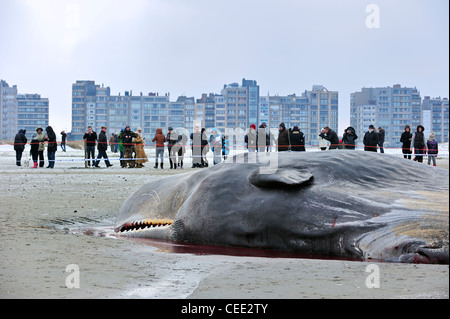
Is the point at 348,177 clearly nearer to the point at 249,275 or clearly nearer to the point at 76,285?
the point at 249,275

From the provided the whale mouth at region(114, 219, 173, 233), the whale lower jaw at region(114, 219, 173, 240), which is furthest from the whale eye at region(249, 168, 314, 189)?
the whale mouth at region(114, 219, 173, 233)

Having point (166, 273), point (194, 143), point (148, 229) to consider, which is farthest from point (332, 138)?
point (166, 273)

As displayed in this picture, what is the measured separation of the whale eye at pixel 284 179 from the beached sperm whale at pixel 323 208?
1 cm

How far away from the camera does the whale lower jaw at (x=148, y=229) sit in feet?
27.1

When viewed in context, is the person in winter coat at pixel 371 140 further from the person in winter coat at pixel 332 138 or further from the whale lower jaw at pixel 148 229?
the whale lower jaw at pixel 148 229

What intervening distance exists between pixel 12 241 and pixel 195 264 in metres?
2.34

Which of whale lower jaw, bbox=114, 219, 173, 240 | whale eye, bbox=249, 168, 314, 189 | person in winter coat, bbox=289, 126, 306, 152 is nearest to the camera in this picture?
whale eye, bbox=249, 168, 314, 189

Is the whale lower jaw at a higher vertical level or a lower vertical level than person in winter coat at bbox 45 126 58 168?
lower

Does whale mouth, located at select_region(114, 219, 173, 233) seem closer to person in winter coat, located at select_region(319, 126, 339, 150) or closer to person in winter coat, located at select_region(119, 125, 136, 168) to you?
person in winter coat, located at select_region(319, 126, 339, 150)

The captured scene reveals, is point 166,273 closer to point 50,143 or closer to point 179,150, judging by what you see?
point 179,150

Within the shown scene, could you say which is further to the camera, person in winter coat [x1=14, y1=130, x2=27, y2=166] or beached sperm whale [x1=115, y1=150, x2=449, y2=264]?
person in winter coat [x1=14, y1=130, x2=27, y2=166]

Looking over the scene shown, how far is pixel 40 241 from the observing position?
7.41 metres

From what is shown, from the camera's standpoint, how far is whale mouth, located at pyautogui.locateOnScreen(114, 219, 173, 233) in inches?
337
